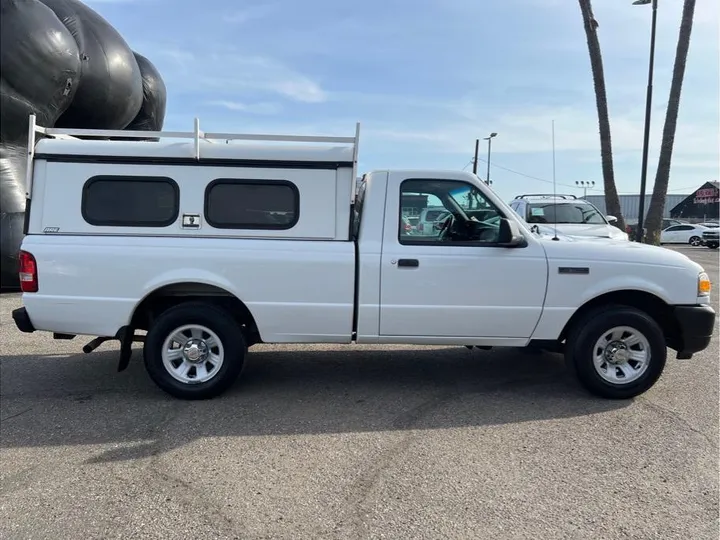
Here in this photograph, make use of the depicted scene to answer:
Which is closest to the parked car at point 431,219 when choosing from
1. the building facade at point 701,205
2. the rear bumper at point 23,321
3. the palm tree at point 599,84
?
the rear bumper at point 23,321

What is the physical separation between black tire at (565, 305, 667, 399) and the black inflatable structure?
933 cm

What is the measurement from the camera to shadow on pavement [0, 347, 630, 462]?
13.9ft

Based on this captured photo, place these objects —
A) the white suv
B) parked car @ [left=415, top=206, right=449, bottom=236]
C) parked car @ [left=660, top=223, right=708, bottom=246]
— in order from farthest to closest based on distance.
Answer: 1. parked car @ [left=660, top=223, right=708, bottom=246]
2. the white suv
3. parked car @ [left=415, top=206, right=449, bottom=236]

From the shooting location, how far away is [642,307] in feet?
16.8

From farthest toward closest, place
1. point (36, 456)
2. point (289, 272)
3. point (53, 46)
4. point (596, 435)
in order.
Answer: point (53, 46) < point (289, 272) < point (596, 435) < point (36, 456)

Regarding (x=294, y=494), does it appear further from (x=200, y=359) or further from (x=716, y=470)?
(x=716, y=470)

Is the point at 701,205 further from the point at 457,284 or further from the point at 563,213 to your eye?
the point at 457,284

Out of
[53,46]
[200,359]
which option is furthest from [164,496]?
[53,46]

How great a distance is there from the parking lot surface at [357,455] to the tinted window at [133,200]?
5.11 feet

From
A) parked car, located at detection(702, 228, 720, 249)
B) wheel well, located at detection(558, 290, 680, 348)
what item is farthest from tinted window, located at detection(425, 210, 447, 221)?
parked car, located at detection(702, 228, 720, 249)

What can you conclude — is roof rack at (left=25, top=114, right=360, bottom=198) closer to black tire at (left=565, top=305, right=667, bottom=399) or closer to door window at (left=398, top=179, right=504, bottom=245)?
door window at (left=398, top=179, right=504, bottom=245)

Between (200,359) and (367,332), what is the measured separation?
1.46m

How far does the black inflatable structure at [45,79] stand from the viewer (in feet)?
32.7

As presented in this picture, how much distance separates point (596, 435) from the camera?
4.20m
